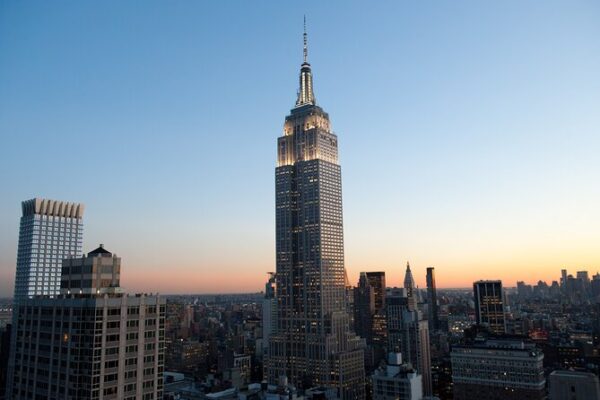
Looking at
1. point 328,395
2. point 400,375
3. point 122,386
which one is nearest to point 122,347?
point 122,386

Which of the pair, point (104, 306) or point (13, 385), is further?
point (13, 385)

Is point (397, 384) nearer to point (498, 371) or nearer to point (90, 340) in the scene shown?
point (498, 371)

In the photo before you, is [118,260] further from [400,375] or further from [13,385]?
[400,375]

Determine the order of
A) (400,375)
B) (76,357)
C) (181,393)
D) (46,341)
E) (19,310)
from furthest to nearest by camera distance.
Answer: (181,393) → (400,375) → (19,310) → (46,341) → (76,357)

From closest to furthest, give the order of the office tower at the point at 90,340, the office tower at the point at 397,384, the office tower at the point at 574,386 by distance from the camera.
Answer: the office tower at the point at 90,340 < the office tower at the point at 574,386 < the office tower at the point at 397,384

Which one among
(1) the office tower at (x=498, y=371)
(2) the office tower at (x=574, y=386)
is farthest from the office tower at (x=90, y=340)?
(1) the office tower at (x=498, y=371)

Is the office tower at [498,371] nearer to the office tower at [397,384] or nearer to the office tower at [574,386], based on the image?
the office tower at [574,386]

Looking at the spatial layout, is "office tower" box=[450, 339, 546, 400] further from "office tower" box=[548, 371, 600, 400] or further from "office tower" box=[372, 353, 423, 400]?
"office tower" box=[372, 353, 423, 400]

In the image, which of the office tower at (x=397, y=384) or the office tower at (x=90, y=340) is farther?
the office tower at (x=397, y=384)
